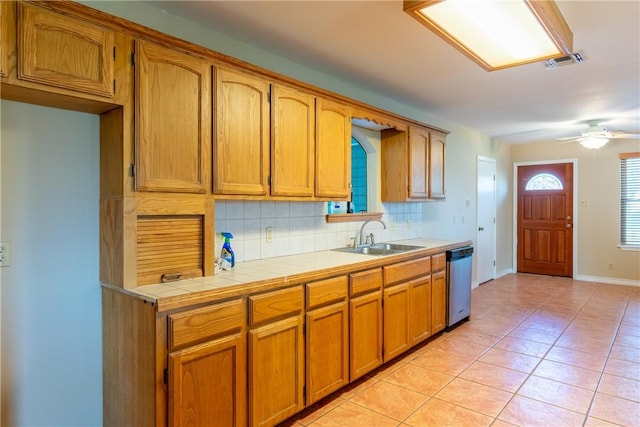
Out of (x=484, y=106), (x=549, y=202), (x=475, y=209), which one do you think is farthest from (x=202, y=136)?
(x=549, y=202)

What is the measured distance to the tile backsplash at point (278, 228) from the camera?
263 cm

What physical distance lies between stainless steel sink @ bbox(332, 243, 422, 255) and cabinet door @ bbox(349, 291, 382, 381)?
67 centimetres

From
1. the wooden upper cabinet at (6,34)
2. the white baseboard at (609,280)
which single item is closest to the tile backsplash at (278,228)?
the wooden upper cabinet at (6,34)

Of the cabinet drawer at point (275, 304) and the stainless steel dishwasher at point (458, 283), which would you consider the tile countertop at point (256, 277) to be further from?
the stainless steel dishwasher at point (458, 283)

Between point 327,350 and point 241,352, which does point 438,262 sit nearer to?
point 327,350

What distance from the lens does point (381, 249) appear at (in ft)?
12.5

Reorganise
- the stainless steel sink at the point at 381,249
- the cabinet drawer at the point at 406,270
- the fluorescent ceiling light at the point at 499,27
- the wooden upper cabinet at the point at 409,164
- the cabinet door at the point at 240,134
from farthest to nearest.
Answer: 1. the wooden upper cabinet at the point at 409,164
2. the stainless steel sink at the point at 381,249
3. the cabinet drawer at the point at 406,270
4. the cabinet door at the point at 240,134
5. the fluorescent ceiling light at the point at 499,27

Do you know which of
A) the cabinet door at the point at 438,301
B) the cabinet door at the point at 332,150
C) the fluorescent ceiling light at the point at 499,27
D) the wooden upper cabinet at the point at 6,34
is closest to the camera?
the wooden upper cabinet at the point at 6,34

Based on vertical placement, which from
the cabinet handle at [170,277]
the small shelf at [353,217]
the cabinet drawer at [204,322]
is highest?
the small shelf at [353,217]

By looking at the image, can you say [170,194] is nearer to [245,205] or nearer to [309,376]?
[245,205]

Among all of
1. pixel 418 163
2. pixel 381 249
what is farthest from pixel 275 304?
pixel 418 163

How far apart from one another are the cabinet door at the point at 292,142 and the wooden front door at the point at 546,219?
5.75 meters

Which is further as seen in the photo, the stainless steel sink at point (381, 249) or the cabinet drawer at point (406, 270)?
the stainless steel sink at point (381, 249)

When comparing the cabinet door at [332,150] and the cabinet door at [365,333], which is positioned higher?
the cabinet door at [332,150]
